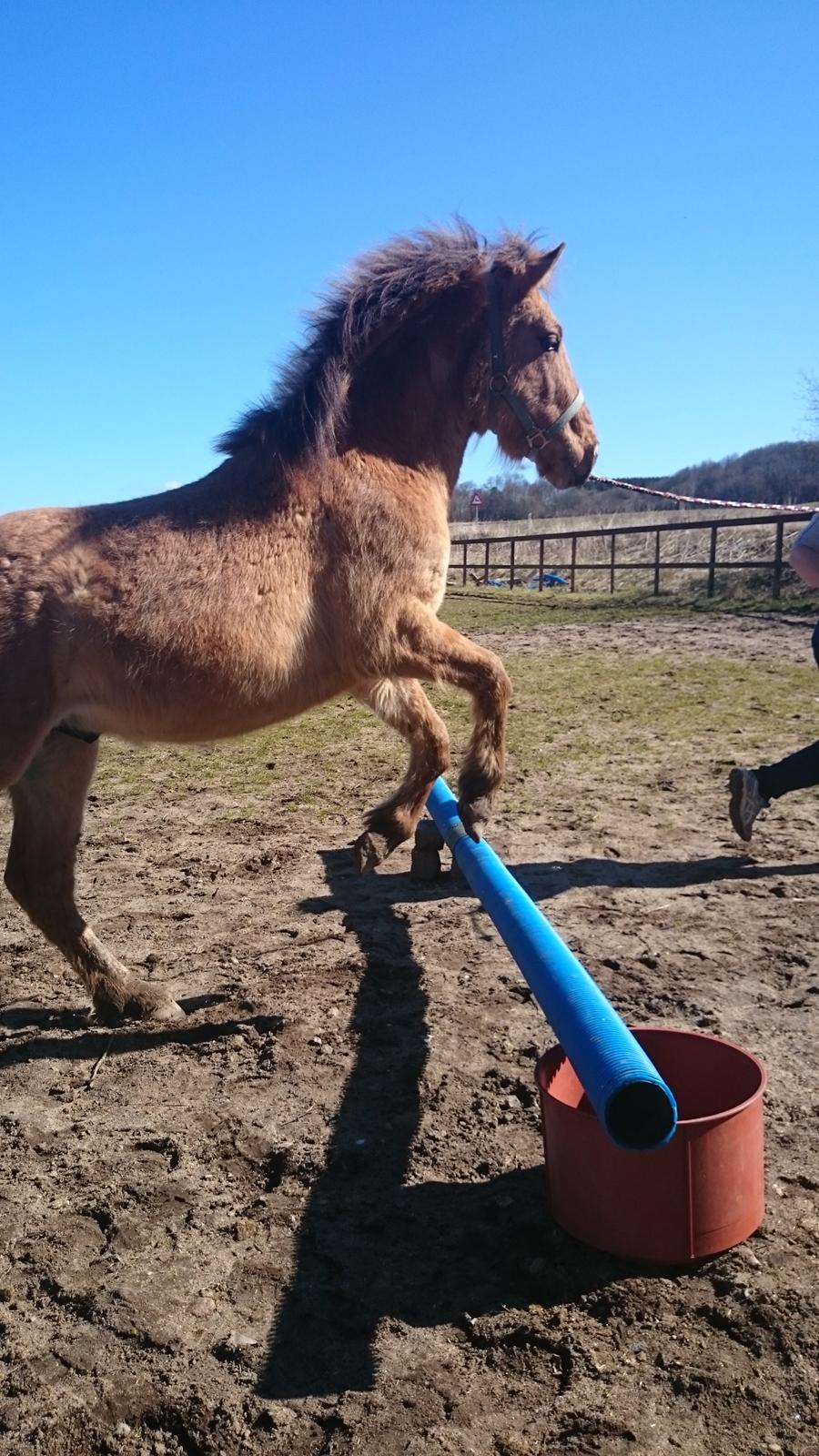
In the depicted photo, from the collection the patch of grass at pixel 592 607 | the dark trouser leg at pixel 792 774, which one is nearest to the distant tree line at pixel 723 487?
the patch of grass at pixel 592 607

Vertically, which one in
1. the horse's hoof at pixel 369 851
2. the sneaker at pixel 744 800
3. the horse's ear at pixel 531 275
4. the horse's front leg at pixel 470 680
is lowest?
the sneaker at pixel 744 800

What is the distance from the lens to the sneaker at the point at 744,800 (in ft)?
18.1

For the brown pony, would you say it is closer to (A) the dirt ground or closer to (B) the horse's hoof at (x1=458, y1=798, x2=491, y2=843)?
(B) the horse's hoof at (x1=458, y1=798, x2=491, y2=843)

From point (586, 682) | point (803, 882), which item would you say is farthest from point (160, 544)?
point (586, 682)

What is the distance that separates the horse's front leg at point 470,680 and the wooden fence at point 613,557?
264 inches

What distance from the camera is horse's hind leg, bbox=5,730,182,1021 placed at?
13.7 feet

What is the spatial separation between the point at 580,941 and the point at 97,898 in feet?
8.31

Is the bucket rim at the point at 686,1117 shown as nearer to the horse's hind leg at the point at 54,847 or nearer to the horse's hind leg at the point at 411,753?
the horse's hind leg at the point at 411,753

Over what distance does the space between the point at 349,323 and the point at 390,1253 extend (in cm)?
348

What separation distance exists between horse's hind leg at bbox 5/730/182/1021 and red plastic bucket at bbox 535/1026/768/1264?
222 cm

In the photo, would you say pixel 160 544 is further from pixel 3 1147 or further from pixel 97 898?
pixel 97 898

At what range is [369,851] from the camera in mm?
3879

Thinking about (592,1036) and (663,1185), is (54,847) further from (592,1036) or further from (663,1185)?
(663,1185)

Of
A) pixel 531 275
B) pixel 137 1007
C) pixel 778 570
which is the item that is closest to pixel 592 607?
pixel 778 570
